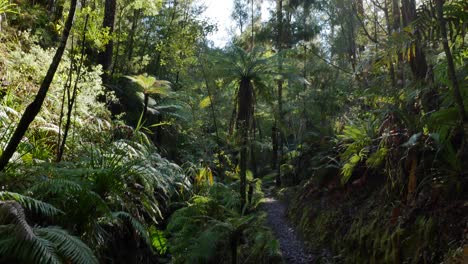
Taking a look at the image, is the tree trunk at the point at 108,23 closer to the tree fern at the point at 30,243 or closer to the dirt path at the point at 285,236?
the dirt path at the point at 285,236

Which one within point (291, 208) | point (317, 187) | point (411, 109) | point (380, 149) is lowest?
point (291, 208)

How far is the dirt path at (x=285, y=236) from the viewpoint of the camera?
636cm

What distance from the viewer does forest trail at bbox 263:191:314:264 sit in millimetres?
6359

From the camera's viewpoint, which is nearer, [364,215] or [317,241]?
[364,215]

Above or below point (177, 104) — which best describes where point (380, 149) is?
below

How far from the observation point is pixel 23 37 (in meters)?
8.18

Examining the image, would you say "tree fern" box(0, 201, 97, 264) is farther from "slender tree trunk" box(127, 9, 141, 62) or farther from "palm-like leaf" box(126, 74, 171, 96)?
"slender tree trunk" box(127, 9, 141, 62)

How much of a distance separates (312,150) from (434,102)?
791cm

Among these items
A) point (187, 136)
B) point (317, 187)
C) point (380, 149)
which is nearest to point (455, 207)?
point (380, 149)

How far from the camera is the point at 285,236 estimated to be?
784 centimetres

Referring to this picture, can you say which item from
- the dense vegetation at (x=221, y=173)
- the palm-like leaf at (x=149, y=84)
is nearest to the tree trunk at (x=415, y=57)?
the dense vegetation at (x=221, y=173)

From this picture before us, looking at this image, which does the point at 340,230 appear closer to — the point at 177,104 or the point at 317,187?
the point at 317,187

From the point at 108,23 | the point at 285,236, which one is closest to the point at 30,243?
the point at 285,236

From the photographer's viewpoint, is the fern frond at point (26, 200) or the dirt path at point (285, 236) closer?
the fern frond at point (26, 200)
